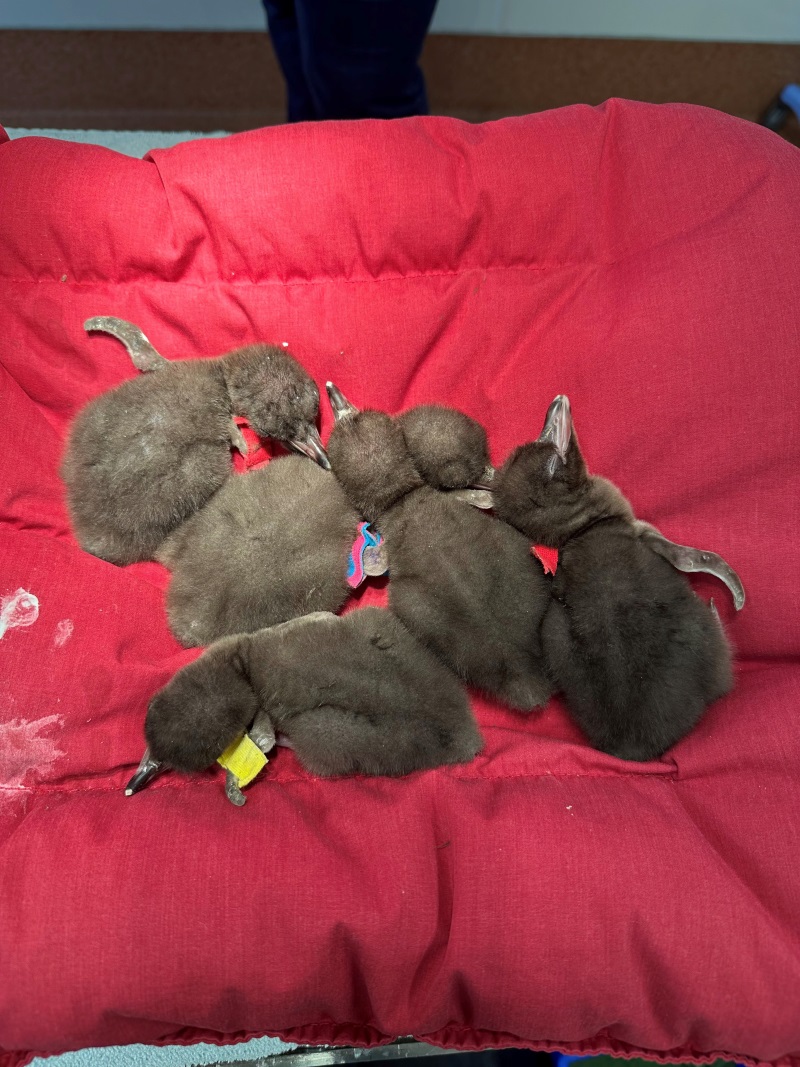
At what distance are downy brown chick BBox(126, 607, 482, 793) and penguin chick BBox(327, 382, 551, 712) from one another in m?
0.08

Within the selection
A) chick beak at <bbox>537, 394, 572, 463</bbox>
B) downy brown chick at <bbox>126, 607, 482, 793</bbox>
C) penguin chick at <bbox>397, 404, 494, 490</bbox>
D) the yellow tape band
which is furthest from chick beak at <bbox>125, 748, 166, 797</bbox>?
chick beak at <bbox>537, 394, 572, 463</bbox>

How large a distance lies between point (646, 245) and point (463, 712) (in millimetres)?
1114

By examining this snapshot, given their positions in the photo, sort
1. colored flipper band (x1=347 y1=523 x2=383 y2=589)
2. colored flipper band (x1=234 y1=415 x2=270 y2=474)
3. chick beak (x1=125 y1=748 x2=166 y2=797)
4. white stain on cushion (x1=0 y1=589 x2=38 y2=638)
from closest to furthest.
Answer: chick beak (x1=125 y1=748 x2=166 y2=797)
white stain on cushion (x1=0 y1=589 x2=38 y2=638)
colored flipper band (x1=347 y1=523 x2=383 y2=589)
colored flipper band (x1=234 y1=415 x2=270 y2=474)

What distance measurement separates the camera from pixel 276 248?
1662 millimetres

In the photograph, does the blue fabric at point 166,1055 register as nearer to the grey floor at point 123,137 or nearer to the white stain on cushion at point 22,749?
the white stain on cushion at point 22,749

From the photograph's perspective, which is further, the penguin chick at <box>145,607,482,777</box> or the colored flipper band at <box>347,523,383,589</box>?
the colored flipper band at <box>347,523,383,589</box>

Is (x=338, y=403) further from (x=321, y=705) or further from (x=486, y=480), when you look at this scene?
(x=321, y=705)

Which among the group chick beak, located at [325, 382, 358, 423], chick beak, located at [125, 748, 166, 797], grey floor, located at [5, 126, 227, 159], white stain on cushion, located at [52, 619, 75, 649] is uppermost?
grey floor, located at [5, 126, 227, 159]

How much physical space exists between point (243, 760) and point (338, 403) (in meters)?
0.83

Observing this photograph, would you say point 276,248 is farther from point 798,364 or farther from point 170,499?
point 798,364

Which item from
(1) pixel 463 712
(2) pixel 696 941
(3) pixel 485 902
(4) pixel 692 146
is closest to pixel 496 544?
(1) pixel 463 712

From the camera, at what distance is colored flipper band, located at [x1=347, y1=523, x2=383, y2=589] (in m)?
1.69

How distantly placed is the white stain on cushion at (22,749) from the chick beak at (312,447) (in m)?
0.79

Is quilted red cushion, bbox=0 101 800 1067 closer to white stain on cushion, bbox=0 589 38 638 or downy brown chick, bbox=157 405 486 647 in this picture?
white stain on cushion, bbox=0 589 38 638
